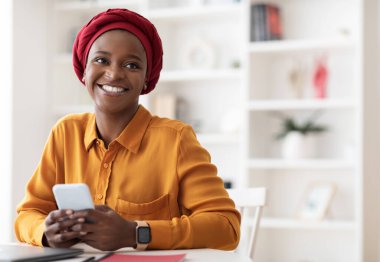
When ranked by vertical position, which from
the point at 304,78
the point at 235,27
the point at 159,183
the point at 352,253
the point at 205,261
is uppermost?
the point at 235,27

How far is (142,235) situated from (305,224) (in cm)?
279

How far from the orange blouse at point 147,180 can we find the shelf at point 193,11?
2.77 meters

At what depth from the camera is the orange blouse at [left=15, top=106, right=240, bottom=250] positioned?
5.44 ft

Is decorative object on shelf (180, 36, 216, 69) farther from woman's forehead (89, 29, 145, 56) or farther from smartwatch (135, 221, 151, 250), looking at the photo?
smartwatch (135, 221, 151, 250)

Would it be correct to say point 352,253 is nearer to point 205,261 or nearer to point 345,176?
point 345,176

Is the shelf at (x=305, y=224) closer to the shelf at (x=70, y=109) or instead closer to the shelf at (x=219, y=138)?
the shelf at (x=219, y=138)

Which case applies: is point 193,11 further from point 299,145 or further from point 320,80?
point 299,145

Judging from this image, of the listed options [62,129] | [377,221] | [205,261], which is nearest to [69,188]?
[205,261]

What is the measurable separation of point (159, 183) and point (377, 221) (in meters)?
2.85

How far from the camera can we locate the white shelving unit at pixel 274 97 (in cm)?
423

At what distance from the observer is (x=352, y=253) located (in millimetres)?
4418

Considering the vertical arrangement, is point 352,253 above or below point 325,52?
below

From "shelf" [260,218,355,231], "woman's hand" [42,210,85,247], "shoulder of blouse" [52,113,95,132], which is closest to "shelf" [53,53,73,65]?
"shelf" [260,218,355,231]

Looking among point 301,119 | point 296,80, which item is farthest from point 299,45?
point 301,119
